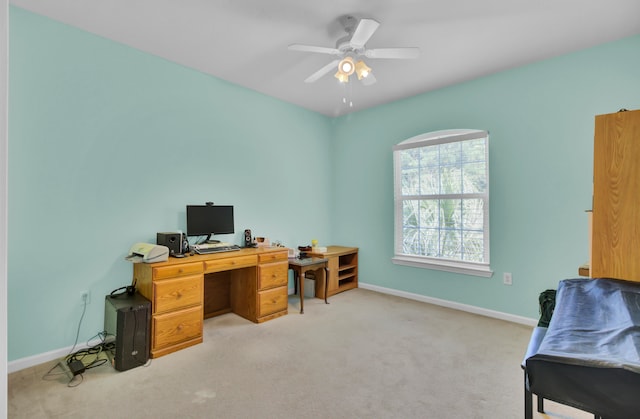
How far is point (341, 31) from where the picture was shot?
2.52m

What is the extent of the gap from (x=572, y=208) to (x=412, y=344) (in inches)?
79.9

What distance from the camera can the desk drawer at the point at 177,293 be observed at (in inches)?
96.2

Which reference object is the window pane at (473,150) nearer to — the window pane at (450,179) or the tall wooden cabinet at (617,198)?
the window pane at (450,179)

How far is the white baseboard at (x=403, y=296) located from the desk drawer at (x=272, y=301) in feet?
2.74

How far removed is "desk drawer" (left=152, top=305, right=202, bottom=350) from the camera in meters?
2.45

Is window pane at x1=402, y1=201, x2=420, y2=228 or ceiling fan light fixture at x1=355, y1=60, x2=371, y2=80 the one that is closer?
ceiling fan light fixture at x1=355, y1=60, x2=371, y2=80

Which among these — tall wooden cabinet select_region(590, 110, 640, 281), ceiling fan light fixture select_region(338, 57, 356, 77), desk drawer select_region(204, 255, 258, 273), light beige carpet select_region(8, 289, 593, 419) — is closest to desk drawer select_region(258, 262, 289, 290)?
desk drawer select_region(204, 255, 258, 273)

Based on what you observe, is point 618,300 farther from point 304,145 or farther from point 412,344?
point 304,145

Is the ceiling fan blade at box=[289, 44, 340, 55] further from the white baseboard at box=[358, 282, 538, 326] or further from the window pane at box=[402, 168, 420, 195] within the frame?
the white baseboard at box=[358, 282, 538, 326]

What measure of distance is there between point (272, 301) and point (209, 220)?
1128 mm

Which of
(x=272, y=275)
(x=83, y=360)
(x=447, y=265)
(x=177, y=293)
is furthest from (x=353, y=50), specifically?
(x=83, y=360)

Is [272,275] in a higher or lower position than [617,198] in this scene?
lower

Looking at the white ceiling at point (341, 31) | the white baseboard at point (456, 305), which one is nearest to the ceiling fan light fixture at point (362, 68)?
the white ceiling at point (341, 31)

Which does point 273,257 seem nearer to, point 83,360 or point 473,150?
point 83,360
